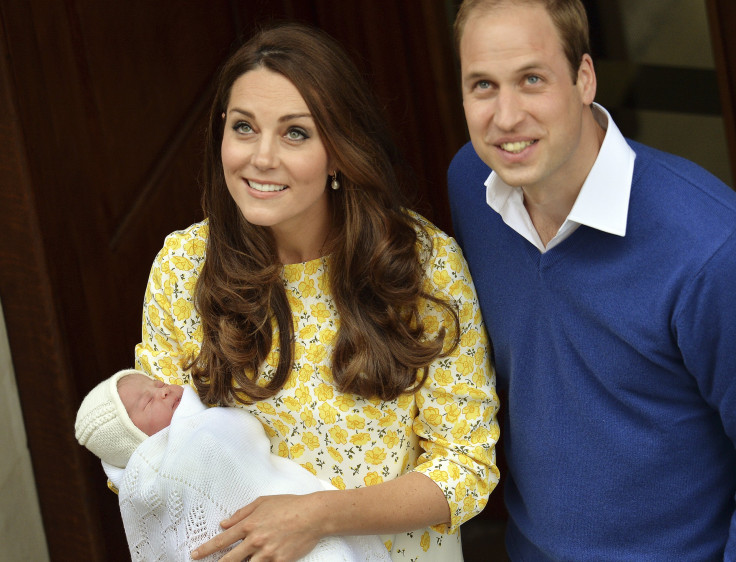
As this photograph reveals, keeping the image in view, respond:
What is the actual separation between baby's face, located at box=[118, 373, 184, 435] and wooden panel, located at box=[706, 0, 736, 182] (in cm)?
137

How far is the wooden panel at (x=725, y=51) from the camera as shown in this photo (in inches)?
94.4

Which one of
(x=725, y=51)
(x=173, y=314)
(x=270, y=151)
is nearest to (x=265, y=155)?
(x=270, y=151)

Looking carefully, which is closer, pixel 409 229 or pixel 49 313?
pixel 409 229

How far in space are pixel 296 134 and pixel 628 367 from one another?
2.52ft

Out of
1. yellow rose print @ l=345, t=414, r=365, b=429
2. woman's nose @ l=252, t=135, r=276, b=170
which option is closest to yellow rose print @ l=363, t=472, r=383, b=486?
yellow rose print @ l=345, t=414, r=365, b=429

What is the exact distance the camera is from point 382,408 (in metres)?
2.17

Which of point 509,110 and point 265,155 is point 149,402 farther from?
point 509,110

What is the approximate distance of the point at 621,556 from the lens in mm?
2064

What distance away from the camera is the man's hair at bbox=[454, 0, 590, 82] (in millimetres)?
1839

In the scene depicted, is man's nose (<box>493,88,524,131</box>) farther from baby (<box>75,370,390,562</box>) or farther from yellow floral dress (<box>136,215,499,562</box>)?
baby (<box>75,370,390,562</box>)

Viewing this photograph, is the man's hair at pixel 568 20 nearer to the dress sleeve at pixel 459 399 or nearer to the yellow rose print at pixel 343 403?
the dress sleeve at pixel 459 399

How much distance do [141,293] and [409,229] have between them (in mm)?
857

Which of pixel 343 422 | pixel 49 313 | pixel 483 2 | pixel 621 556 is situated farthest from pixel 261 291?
pixel 621 556

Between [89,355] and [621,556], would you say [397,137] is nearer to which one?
[89,355]
